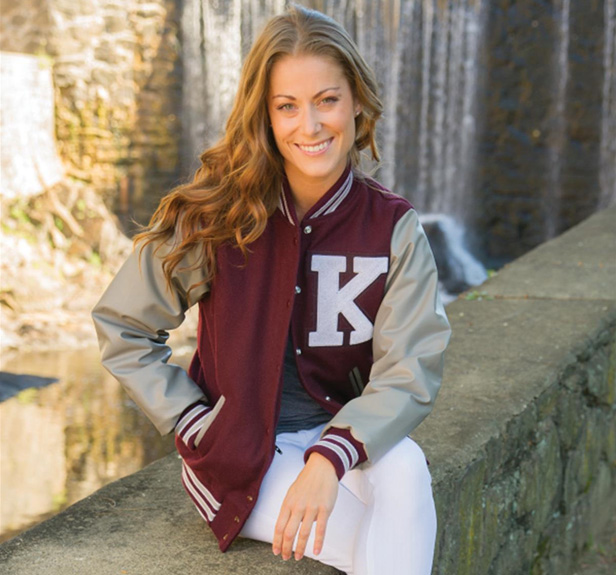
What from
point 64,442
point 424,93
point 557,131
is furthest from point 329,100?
point 424,93

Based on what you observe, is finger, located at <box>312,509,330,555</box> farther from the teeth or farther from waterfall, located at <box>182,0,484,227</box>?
waterfall, located at <box>182,0,484,227</box>

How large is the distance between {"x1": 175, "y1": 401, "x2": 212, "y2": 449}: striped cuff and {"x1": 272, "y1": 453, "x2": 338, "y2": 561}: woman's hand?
0.74ft

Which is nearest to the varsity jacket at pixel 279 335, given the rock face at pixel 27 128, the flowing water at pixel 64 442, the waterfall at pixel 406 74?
the flowing water at pixel 64 442

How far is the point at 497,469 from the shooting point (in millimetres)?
2215

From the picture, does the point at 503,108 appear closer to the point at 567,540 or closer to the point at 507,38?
the point at 507,38

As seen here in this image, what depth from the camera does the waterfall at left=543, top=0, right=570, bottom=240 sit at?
30.6 ft

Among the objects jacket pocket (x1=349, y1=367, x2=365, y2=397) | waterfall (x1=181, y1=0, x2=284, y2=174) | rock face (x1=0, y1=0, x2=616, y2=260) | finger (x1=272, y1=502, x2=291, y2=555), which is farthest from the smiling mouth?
waterfall (x1=181, y1=0, x2=284, y2=174)

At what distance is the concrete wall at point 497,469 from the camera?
170cm

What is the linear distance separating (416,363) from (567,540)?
4.60 feet

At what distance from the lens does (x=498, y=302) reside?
3371mm

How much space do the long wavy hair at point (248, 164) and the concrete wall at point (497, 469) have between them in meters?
0.52

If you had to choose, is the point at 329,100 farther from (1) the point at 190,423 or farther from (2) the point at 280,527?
(2) the point at 280,527

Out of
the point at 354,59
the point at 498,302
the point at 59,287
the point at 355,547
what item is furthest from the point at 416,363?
the point at 59,287

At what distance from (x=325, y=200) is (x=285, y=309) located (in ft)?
0.74
